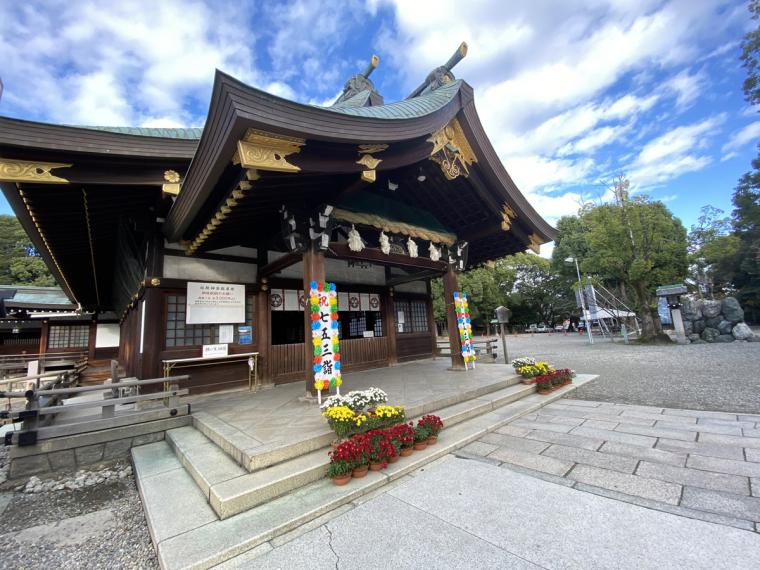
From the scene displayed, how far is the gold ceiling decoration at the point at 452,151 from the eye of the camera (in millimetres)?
6418

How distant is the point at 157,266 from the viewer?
678 cm

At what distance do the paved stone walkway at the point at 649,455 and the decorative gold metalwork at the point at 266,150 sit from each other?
4.39 metres

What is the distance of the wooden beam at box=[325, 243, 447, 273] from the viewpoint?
6.37m

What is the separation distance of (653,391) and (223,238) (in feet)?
32.6

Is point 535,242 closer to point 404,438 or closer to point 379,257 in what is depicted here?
point 379,257

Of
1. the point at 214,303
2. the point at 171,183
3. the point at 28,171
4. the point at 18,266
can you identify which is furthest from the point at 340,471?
the point at 18,266

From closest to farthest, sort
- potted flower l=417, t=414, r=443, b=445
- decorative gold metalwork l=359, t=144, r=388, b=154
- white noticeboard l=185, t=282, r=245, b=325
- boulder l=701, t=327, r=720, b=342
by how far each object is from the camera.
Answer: potted flower l=417, t=414, r=443, b=445, decorative gold metalwork l=359, t=144, r=388, b=154, white noticeboard l=185, t=282, r=245, b=325, boulder l=701, t=327, r=720, b=342

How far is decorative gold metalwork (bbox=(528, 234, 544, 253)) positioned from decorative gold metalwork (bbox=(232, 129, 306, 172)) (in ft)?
25.9

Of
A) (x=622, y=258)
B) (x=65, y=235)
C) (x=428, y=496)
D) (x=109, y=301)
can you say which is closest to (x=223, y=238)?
(x=65, y=235)

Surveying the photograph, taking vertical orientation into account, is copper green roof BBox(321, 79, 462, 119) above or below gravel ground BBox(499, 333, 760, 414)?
above

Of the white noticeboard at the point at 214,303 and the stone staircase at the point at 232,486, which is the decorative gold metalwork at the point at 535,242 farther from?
the white noticeboard at the point at 214,303

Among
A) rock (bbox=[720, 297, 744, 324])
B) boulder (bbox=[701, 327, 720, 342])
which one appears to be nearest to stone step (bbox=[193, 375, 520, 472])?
boulder (bbox=[701, 327, 720, 342])

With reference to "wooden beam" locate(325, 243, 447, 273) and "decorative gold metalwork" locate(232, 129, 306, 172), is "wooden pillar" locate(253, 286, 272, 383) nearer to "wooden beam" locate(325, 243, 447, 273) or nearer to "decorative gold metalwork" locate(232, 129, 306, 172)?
"wooden beam" locate(325, 243, 447, 273)

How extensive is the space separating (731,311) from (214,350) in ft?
81.2
